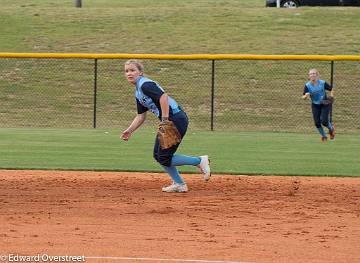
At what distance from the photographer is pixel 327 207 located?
10930 millimetres

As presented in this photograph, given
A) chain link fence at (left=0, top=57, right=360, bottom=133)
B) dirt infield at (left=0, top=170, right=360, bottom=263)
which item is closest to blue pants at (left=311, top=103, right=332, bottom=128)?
chain link fence at (left=0, top=57, right=360, bottom=133)

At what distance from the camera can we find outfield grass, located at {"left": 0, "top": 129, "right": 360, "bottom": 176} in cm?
1484

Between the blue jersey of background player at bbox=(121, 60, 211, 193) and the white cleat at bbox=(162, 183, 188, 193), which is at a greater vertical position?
the blue jersey of background player at bbox=(121, 60, 211, 193)

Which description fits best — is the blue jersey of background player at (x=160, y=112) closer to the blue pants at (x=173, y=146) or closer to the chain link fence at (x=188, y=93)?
the blue pants at (x=173, y=146)

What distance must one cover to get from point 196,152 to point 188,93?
1108 cm

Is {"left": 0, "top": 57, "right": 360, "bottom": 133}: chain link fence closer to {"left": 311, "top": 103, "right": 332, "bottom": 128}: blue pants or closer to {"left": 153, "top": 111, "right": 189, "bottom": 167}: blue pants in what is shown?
{"left": 311, "top": 103, "right": 332, "bottom": 128}: blue pants

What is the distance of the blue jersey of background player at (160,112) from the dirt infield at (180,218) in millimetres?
342

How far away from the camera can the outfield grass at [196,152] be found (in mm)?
14836

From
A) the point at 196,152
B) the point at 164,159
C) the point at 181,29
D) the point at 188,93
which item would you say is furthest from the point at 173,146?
the point at 181,29

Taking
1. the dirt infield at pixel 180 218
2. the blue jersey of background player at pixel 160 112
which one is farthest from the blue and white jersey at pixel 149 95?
the dirt infield at pixel 180 218

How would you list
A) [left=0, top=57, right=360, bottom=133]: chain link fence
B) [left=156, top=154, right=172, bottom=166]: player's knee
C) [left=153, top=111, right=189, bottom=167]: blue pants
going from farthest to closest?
[left=0, top=57, right=360, bottom=133]: chain link fence < [left=156, top=154, right=172, bottom=166]: player's knee < [left=153, top=111, right=189, bottom=167]: blue pants

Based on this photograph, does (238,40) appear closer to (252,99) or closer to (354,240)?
(252,99)

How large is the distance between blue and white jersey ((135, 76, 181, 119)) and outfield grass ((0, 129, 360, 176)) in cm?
302

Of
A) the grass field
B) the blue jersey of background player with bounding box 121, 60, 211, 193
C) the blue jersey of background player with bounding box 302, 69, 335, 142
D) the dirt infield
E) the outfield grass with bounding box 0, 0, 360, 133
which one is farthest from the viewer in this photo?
the grass field
